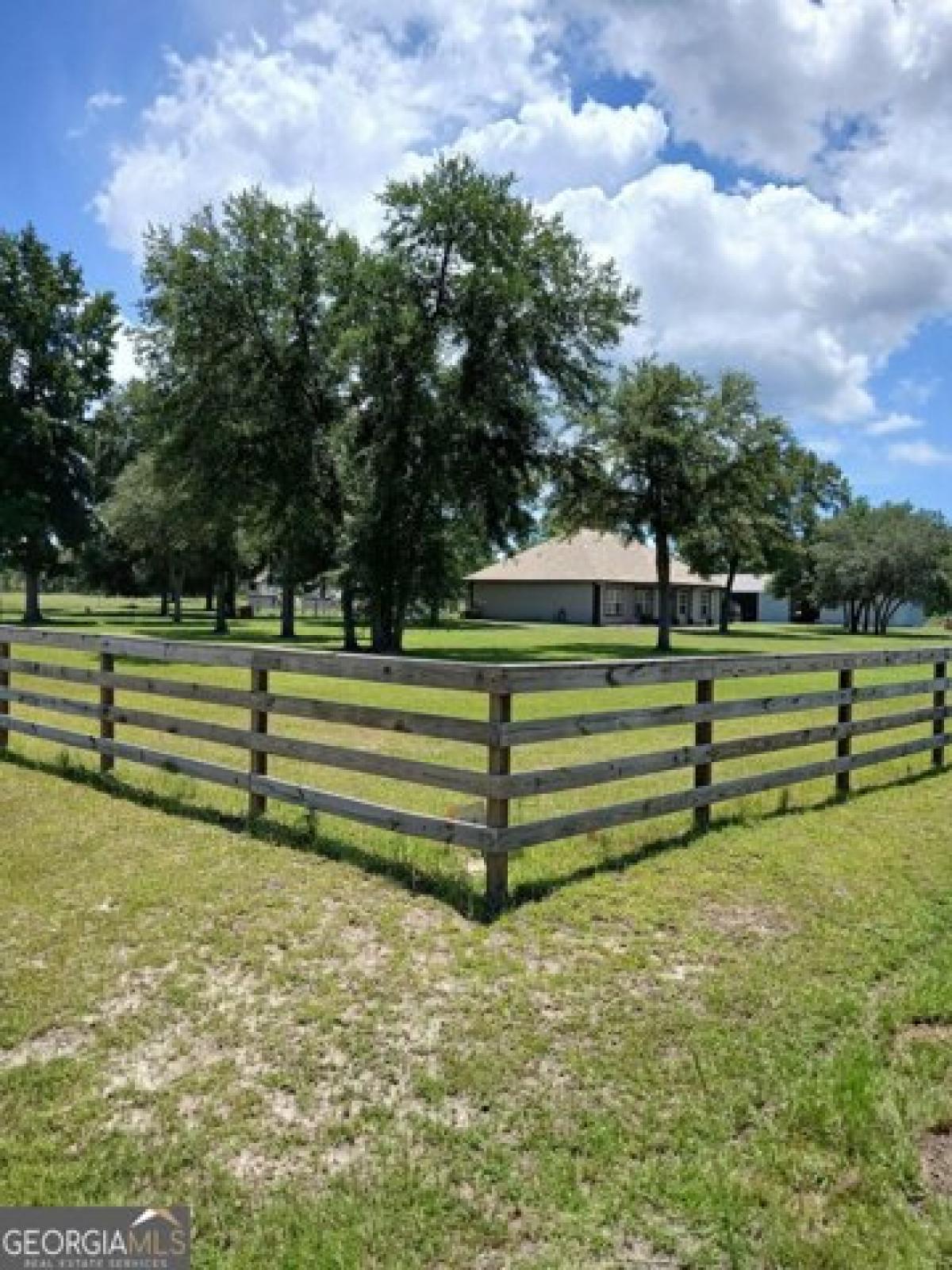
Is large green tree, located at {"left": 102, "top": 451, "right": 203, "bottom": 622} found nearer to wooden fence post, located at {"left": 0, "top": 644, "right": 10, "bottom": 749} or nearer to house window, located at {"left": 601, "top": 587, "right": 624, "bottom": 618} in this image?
wooden fence post, located at {"left": 0, "top": 644, "right": 10, "bottom": 749}

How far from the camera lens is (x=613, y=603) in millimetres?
57438

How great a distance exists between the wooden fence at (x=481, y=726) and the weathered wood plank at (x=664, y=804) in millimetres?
11

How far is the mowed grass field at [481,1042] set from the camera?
9.77 ft

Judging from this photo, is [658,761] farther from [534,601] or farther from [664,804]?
[534,601]

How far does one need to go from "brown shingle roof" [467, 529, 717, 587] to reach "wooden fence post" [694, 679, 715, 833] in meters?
49.3

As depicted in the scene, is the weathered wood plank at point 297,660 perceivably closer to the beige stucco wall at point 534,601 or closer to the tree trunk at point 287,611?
the tree trunk at point 287,611

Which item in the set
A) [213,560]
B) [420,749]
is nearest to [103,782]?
[420,749]

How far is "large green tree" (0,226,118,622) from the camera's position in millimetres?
37812

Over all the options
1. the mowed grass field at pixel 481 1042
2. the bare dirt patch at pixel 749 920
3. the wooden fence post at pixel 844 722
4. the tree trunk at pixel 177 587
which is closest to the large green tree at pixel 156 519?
the tree trunk at pixel 177 587

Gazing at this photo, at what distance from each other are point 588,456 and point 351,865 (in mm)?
27174

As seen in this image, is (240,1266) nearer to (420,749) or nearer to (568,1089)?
(568,1089)

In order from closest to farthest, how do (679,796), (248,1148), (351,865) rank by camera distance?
(248,1148)
(351,865)
(679,796)

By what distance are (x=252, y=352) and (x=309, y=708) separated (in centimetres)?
2458

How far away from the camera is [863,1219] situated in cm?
294
